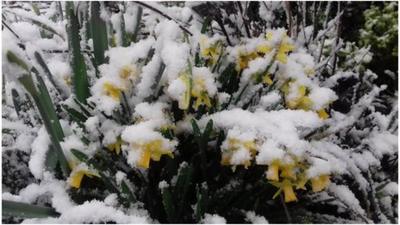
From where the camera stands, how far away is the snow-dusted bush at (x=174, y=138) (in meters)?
1.22

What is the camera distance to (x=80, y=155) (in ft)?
4.07

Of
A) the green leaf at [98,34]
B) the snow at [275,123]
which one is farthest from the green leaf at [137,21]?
the snow at [275,123]

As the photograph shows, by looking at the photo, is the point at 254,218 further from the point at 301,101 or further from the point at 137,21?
the point at 137,21

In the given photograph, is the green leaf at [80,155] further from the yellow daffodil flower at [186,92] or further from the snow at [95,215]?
the yellow daffodil flower at [186,92]

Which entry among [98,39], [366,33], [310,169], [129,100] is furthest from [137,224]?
[366,33]

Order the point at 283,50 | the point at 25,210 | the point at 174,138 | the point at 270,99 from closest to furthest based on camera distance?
the point at 25,210 → the point at 174,138 → the point at 270,99 → the point at 283,50

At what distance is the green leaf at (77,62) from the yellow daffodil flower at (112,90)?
118 mm

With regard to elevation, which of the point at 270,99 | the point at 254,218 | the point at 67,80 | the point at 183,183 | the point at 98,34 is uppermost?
the point at 98,34

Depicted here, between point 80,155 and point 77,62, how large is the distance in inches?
10.7

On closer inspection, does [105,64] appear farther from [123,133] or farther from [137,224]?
[137,224]

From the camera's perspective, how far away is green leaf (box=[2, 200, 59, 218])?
1.16 metres

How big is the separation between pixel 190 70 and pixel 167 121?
14 cm

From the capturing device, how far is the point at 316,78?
183cm

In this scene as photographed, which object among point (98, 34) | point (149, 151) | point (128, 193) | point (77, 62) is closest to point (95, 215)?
point (128, 193)
